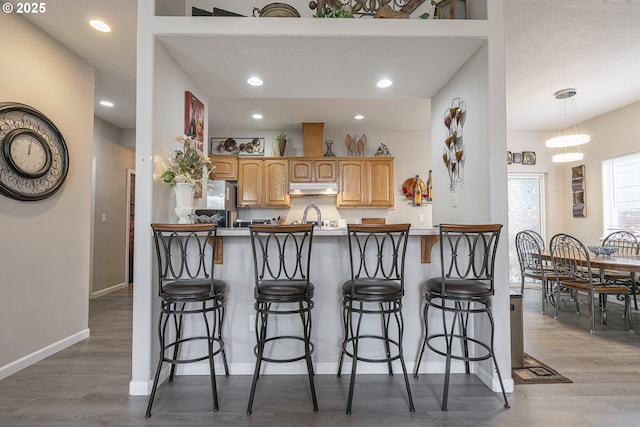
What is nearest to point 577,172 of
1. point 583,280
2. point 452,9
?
point 583,280

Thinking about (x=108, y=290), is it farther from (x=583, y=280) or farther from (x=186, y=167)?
(x=583, y=280)

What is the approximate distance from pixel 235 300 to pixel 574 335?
3.42 meters

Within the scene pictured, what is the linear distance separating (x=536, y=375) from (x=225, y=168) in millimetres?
4816

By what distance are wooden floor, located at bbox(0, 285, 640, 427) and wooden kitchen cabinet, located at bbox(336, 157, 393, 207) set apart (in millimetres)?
3195

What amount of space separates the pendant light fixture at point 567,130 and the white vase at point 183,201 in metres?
4.20

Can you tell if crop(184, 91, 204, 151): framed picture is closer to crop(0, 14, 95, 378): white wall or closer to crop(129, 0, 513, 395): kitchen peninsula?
crop(129, 0, 513, 395): kitchen peninsula

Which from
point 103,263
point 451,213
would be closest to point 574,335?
point 451,213

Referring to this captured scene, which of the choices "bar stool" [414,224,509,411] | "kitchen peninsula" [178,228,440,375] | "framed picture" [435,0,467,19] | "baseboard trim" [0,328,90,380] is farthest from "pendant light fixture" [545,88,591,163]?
"baseboard trim" [0,328,90,380]

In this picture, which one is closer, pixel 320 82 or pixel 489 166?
pixel 489 166

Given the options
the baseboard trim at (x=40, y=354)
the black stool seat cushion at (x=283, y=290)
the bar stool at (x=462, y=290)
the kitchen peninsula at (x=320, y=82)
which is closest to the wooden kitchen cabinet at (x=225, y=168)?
the kitchen peninsula at (x=320, y=82)

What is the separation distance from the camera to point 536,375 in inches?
95.5

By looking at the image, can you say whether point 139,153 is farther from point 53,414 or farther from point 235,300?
point 53,414

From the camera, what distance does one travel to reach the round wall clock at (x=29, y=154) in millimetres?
2465

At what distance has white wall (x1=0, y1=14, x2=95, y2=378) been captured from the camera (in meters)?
2.52
